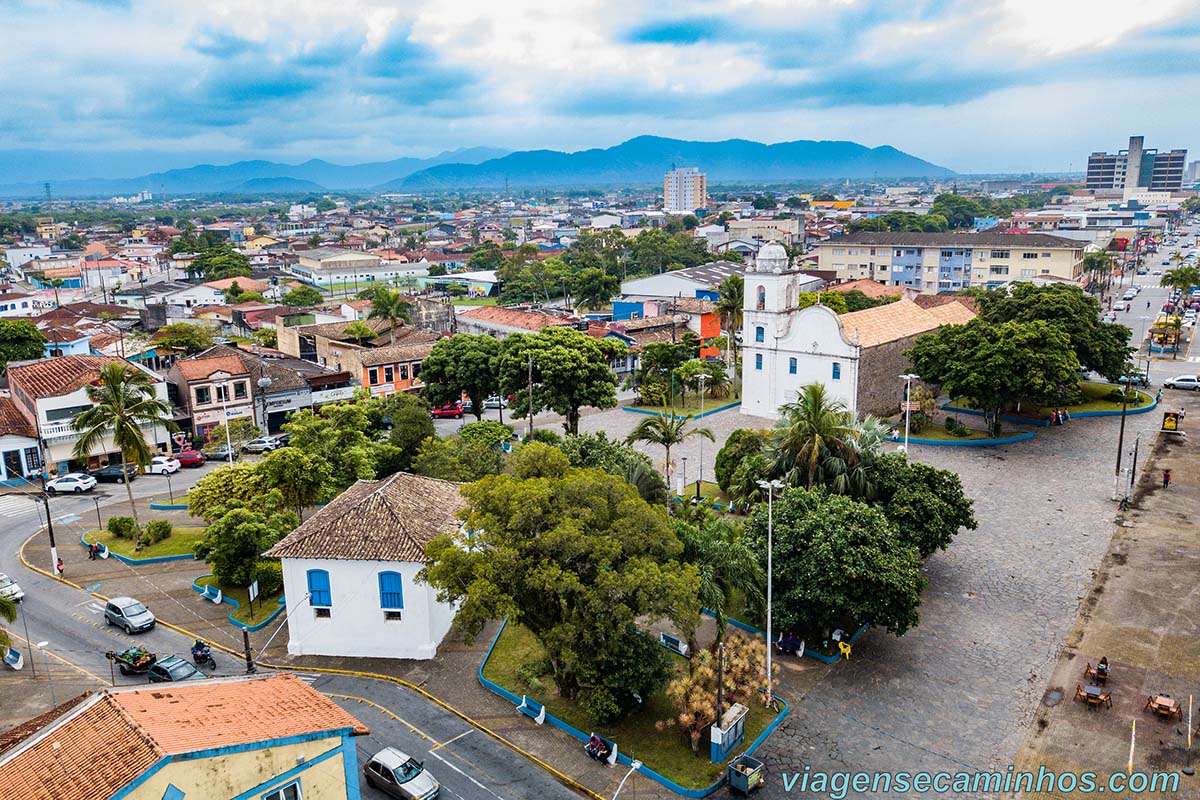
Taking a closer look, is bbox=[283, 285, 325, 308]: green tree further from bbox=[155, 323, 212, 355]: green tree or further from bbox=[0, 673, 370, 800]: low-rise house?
bbox=[0, 673, 370, 800]: low-rise house

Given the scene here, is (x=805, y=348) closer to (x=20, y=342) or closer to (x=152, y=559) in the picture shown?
(x=152, y=559)

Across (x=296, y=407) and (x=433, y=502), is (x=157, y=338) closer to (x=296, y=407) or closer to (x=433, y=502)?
(x=296, y=407)

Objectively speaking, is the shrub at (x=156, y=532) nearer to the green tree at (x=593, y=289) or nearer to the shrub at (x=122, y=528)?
the shrub at (x=122, y=528)

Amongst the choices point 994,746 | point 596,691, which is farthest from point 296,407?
point 994,746

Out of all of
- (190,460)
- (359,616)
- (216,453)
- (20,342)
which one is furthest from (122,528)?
(20,342)

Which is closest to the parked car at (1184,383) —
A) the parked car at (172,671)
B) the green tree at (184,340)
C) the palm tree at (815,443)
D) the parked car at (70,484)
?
the palm tree at (815,443)
